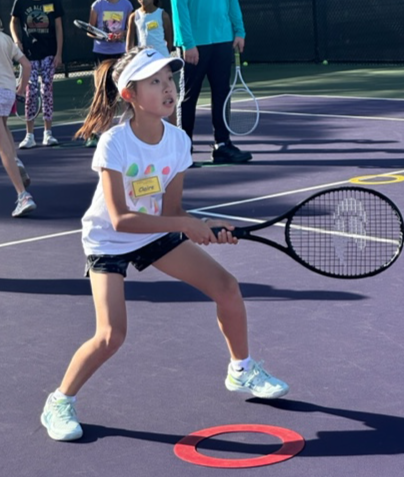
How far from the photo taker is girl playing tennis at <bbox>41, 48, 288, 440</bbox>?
4289mm

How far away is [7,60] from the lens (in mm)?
8750

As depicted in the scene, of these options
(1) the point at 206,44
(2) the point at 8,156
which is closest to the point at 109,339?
(2) the point at 8,156

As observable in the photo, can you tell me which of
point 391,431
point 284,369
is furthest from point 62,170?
point 391,431

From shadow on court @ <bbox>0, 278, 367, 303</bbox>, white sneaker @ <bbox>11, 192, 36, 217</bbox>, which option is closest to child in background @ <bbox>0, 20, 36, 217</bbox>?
white sneaker @ <bbox>11, 192, 36, 217</bbox>

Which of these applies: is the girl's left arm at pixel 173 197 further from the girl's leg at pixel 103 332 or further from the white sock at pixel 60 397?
the white sock at pixel 60 397

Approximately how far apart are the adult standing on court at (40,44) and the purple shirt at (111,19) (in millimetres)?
439

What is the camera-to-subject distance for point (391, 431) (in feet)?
14.0

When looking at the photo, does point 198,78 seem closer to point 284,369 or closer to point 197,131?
point 197,131

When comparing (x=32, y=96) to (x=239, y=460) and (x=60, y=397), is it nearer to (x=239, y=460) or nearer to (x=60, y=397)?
(x=60, y=397)

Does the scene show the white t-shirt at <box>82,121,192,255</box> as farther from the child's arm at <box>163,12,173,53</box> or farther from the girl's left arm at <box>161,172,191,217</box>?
the child's arm at <box>163,12,173,53</box>

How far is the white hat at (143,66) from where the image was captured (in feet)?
14.3

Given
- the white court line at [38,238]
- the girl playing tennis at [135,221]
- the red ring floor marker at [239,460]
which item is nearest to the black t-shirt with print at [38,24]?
the white court line at [38,238]

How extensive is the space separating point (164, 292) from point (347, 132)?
673 centimetres

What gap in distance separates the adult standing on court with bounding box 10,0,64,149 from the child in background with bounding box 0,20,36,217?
3788mm
